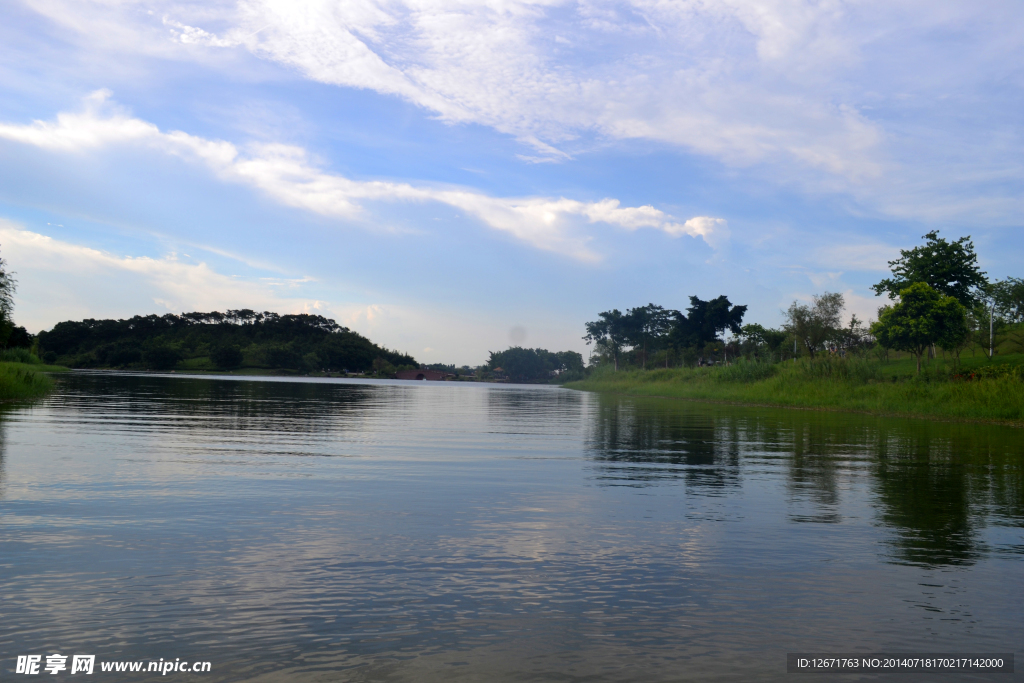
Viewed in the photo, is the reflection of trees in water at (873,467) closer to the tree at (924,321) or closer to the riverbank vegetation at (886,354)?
the riverbank vegetation at (886,354)

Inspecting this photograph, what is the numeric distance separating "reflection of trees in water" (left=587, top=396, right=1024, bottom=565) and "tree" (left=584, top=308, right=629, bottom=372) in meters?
115

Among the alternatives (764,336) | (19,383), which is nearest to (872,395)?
(19,383)

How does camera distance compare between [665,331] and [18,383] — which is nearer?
[18,383]

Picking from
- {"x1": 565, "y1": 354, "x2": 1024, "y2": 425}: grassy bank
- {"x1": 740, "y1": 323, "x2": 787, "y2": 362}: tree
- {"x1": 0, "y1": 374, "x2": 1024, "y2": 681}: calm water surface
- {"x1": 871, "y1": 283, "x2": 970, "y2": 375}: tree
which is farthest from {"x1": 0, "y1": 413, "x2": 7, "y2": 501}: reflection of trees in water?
{"x1": 740, "y1": 323, "x2": 787, "y2": 362}: tree

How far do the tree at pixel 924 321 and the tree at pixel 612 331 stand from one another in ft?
277

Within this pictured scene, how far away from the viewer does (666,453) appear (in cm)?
1803

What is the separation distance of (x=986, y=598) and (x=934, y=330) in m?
55.1

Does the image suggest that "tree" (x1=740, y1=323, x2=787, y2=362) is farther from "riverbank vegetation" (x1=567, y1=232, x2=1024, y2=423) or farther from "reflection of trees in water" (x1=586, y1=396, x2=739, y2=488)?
"reflection of trees in water" (x1=586, y1=396, x2=739, y2=488)

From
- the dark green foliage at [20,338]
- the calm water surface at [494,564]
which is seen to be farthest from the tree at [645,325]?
the calm water surface at [494,564]

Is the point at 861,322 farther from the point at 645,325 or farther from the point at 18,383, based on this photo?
the point at 18,383

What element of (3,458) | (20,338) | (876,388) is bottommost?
(3,458)

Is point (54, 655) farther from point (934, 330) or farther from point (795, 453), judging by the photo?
point (934, 330)

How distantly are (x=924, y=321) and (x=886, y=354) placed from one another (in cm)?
2532

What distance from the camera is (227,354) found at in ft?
626
